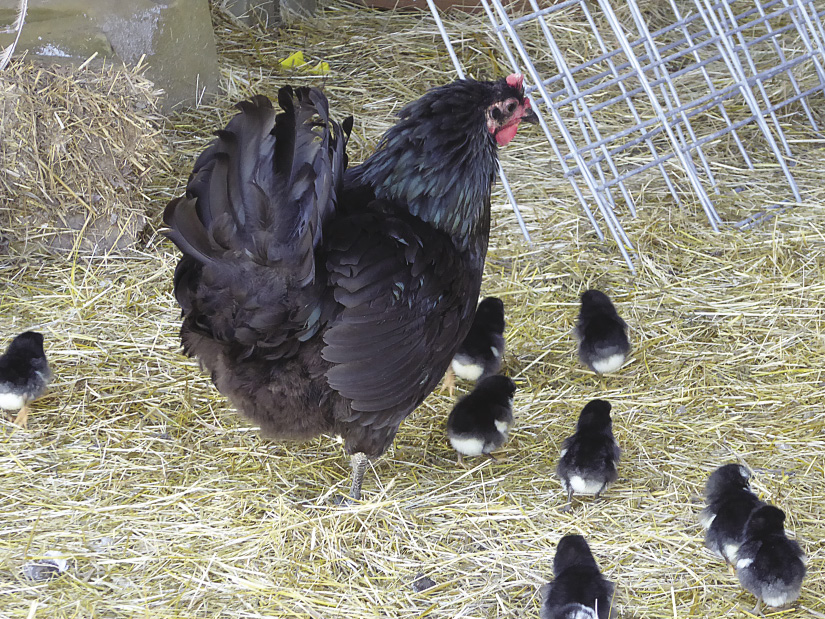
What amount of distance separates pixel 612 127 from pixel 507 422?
3.08 meters

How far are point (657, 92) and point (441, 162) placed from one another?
12.5 ft

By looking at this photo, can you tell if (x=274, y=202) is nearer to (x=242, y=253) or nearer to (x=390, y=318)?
(x=242, y=253)

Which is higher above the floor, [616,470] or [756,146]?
[616,470]

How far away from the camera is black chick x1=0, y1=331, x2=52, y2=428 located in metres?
3.31

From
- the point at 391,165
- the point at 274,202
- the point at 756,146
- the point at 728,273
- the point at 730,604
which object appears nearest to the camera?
the point at 274,202

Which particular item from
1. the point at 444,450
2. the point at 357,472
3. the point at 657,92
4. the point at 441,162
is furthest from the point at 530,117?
the point at 657,92

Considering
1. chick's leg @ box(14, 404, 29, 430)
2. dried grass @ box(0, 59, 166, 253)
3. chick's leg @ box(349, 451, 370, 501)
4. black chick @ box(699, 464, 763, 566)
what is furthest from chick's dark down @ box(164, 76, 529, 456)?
dried grass @ box(0, 59, 166, 253)

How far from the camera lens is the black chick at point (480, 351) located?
3723mm

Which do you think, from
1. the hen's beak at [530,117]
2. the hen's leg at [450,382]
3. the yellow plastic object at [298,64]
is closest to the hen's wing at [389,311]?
the hen's beak at [530,117]

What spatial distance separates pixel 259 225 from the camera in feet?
8.35

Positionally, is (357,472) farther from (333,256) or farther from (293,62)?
(293,62)

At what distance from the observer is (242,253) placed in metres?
2.58

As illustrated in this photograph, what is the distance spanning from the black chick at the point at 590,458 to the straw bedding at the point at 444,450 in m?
0.13

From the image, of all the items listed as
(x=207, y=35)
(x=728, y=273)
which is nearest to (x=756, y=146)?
(x=728, y=273)
